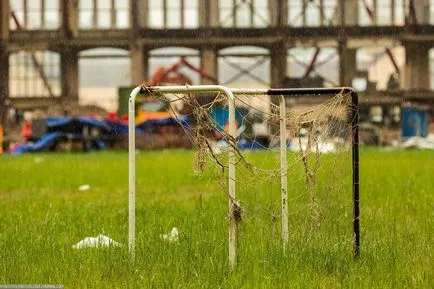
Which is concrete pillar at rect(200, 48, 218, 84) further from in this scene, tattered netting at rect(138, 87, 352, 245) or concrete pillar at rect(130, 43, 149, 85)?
tattered netting at rect(138, 87, 352, 245)

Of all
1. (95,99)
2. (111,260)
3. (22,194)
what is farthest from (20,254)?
(95,99)

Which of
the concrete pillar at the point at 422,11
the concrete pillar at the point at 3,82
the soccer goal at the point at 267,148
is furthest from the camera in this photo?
the concrete pillar at the point at 422,11

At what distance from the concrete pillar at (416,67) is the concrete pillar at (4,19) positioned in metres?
20.2

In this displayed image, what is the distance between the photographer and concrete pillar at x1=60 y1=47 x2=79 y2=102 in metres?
43.1

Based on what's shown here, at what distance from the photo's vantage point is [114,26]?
43.4 m

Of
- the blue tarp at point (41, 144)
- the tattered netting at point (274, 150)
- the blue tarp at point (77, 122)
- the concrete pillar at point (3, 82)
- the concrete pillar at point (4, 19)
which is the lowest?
the blue tarp at point (41, 144)

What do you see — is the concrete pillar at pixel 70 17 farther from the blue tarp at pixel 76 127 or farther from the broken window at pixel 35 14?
the blue tarp at pixel 76 127

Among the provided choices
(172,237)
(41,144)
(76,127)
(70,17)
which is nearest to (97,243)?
(172,237)

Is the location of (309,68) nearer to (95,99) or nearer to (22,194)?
(95,99)

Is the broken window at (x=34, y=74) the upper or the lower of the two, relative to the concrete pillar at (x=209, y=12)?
lower

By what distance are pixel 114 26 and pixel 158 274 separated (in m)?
39.4

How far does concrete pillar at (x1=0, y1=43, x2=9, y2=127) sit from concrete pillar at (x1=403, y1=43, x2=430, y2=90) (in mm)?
20076

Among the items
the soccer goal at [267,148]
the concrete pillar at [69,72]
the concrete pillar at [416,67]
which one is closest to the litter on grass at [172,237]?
the soccer goal at [267,148]

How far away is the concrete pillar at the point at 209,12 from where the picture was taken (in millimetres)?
43344
